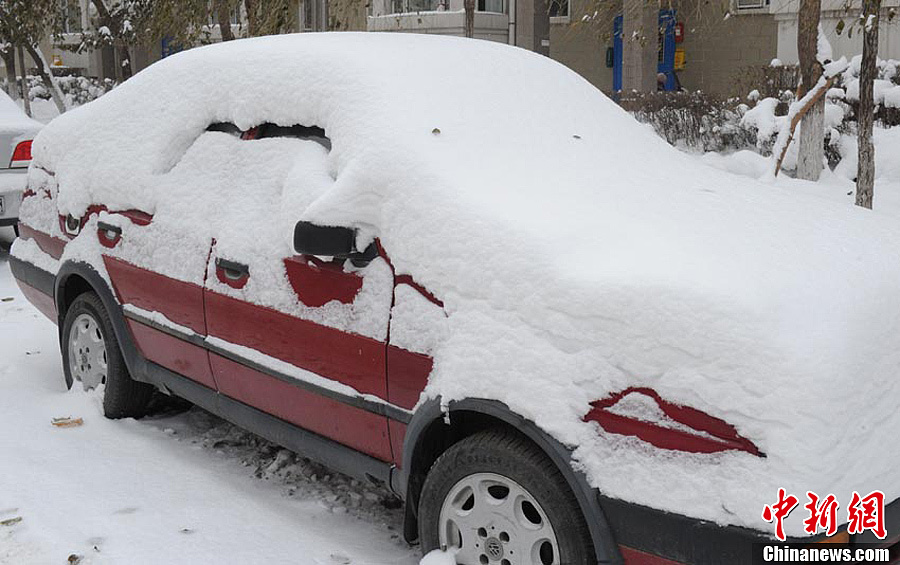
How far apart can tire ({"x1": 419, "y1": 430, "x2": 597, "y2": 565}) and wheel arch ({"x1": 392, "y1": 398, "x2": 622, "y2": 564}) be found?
0.05 meters

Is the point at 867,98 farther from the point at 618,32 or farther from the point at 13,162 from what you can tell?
the point at 618,32

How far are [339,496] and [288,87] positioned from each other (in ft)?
5.18

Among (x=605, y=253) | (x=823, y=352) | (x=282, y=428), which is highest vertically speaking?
(x=605, y=253)

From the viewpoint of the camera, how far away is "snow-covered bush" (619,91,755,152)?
37.0 ft

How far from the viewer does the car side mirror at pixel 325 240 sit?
10.6ft

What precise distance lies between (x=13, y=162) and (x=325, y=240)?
5910mm

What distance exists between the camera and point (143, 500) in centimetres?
397

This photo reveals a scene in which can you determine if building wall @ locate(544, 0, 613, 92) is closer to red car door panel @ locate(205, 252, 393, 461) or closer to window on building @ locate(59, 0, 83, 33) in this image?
window on building @ locate(59, 0, 83, 33)

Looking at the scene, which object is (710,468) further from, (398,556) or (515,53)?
(515,53)

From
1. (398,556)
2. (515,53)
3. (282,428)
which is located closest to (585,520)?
(398,556)

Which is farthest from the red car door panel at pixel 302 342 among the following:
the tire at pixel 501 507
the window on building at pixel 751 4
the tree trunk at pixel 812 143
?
the window on building at pixel 751 4

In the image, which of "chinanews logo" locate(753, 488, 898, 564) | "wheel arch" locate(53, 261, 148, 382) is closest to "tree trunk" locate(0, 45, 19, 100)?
"wheel arch" locate(53, 261, 148, 382)

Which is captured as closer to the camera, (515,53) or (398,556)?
(398,556)

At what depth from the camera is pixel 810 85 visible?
8227mm
